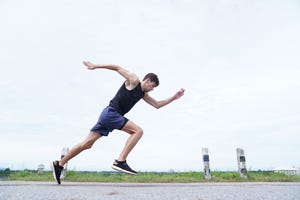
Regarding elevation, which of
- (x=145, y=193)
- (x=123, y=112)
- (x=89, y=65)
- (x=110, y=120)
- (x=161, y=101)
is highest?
(x=89, y=65)

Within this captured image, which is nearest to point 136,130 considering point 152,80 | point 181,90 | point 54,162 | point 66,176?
point 152,80

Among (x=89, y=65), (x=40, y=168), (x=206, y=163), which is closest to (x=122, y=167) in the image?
(x=89, y=65)

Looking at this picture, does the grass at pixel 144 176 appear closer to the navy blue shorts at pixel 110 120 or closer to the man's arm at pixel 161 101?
the man's arm at pixel 161 101

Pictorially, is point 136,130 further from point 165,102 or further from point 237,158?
point 237,158

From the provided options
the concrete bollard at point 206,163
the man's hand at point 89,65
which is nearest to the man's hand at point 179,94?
the man's hand at point 89,65

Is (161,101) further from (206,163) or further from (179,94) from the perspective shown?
(206,163)

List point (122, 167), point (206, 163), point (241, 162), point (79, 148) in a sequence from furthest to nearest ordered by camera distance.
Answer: point (241, 162)
point (206, 163)
point (79, 148)
point (122, 167)

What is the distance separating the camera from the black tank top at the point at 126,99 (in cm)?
508

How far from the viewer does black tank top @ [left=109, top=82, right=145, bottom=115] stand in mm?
5078

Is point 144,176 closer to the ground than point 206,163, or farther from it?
closer to the ground

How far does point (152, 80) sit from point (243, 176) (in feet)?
24.4

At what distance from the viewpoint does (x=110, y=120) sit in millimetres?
5031

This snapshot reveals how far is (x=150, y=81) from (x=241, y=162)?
769 cm

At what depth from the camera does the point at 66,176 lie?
1065 cm
